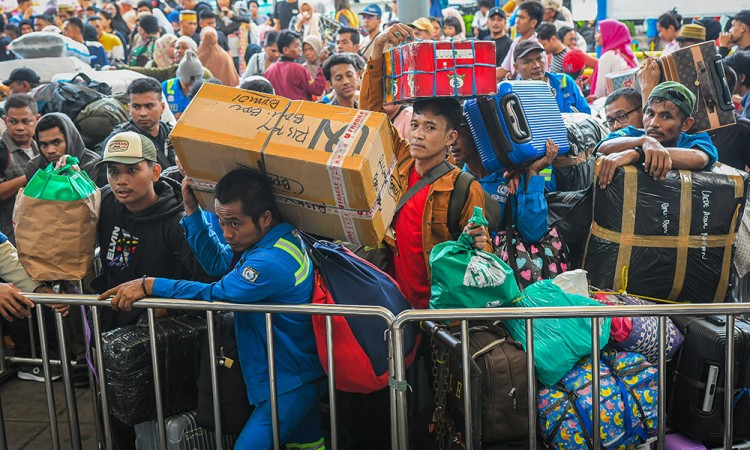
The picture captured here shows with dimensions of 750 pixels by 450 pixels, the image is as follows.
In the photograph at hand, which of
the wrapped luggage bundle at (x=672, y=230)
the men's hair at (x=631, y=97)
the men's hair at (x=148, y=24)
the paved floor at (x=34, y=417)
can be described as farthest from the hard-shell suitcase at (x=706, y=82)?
the men's hair at (x=148, y=24)

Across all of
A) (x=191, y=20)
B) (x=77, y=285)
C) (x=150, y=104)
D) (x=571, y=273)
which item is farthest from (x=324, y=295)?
(x=191, y=20)

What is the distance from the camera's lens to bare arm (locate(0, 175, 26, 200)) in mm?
6156

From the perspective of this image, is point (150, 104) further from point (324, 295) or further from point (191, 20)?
point (191, 20)

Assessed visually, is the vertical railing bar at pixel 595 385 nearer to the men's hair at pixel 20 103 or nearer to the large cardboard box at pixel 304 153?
the large cardboard box at pixel 304 153

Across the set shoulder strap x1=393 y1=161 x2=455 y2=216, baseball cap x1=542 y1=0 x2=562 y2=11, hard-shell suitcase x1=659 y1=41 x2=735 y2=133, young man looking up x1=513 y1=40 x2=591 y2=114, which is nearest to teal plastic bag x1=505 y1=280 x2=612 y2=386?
shoulder strap x1=393 y1=161 x2=455 y2=216

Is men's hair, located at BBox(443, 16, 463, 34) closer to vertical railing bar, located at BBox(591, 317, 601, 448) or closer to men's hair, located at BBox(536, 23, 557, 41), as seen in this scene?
men's hair, located at BBox(536, 23, 557, 41)

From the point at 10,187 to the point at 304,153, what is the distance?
13.3 ft

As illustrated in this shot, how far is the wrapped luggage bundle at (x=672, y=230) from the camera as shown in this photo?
4.08m

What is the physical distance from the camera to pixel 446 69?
3947mm

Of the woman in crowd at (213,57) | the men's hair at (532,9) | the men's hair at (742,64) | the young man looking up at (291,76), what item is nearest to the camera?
the men's hair at (742,64)

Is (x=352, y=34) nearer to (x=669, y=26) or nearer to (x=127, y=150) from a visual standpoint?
(x=669, y=26)

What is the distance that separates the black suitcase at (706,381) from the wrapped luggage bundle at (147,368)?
2.41m

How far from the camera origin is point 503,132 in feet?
13.8

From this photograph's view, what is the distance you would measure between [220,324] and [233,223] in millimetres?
543
